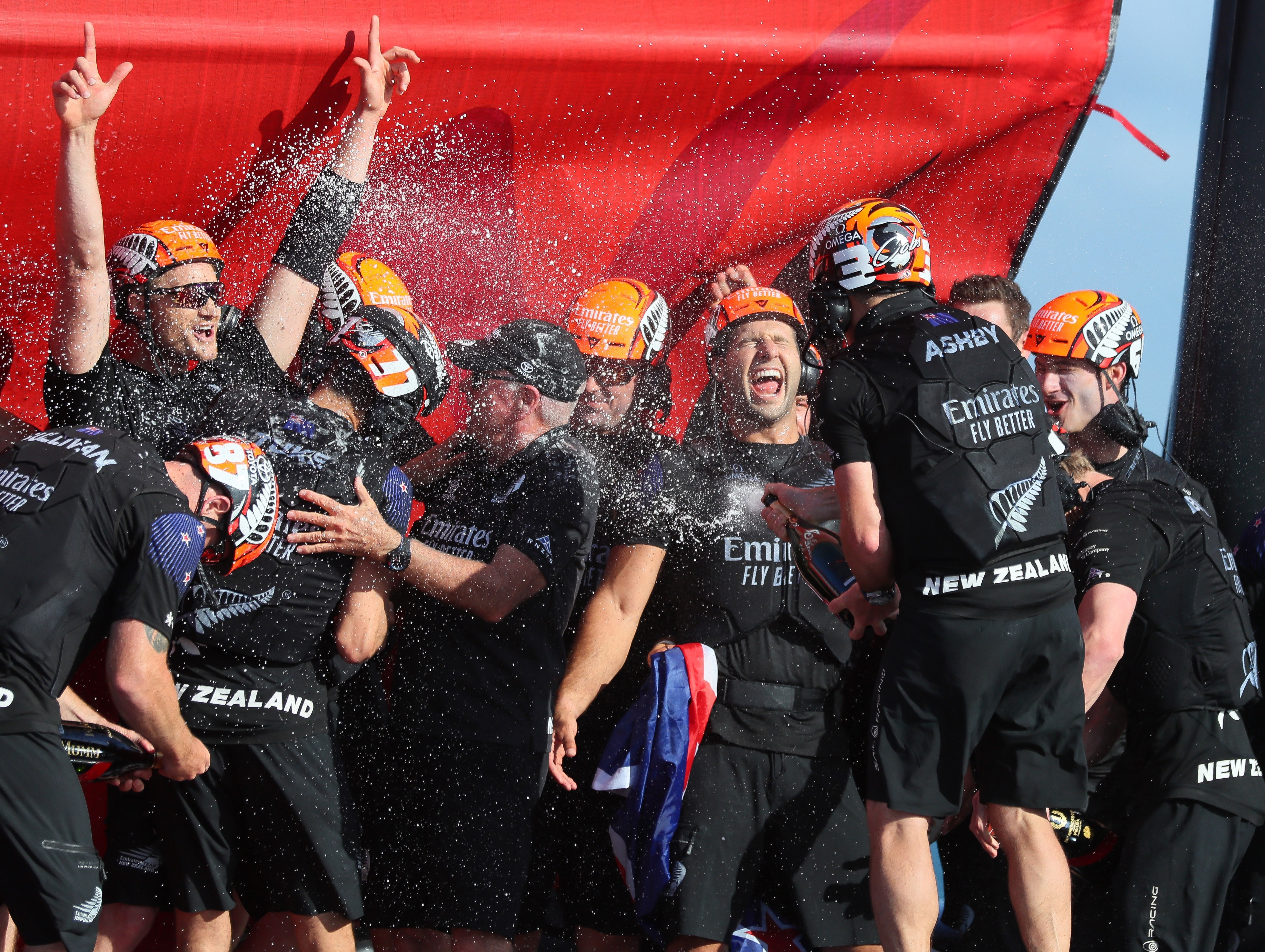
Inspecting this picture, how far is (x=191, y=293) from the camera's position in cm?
416

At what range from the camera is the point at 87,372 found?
3857 mm

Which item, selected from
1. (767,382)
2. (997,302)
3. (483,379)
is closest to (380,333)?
(483,379)

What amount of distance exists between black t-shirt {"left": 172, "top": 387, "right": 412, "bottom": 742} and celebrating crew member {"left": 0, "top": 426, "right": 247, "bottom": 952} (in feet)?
0.89

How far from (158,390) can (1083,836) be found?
358 cm

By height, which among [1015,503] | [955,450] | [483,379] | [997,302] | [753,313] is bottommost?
[1015,503]

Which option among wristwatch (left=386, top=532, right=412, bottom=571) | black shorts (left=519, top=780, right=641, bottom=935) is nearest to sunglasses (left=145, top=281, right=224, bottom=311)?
wristwatch (left=386, top=532, right=412, bottom=571)

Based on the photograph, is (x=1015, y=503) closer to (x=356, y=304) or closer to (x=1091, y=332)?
(x=1091, y=332)

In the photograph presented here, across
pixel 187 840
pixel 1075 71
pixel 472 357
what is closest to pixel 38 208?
pixel 472 357

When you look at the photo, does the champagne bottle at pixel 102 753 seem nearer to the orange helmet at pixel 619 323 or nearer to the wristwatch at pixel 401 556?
the wristwatch at pixel 401 556

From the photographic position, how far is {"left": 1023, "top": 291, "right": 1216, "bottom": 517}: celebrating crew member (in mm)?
4840

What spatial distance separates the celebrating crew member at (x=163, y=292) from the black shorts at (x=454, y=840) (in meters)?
1.41

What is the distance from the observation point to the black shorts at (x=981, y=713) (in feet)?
10.7

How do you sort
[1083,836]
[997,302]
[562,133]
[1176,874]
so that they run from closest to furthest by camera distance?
1. [1176,874]
2. [1083,836]
3. [997,302]
4. [562,133]

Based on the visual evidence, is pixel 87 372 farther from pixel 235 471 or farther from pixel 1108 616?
pixel 1108 616
